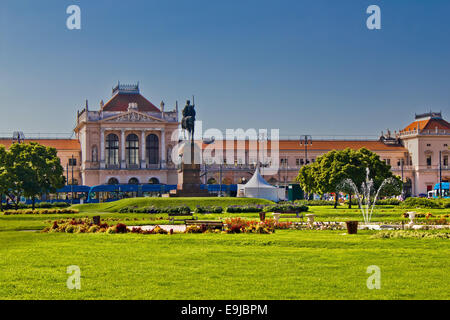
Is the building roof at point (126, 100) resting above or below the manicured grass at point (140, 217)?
above

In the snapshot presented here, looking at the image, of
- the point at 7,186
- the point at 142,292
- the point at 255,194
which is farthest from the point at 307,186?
the point at 142,292

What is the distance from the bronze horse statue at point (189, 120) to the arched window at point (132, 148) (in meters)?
55.5

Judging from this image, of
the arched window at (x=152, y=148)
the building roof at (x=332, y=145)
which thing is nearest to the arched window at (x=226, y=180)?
the building roof at (x=332, y=145)

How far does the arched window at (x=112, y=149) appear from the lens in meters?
106

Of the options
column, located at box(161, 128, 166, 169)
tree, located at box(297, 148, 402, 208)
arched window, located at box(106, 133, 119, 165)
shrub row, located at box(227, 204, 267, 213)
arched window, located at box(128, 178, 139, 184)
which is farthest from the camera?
column, located at box(161, 128, 166, 169)

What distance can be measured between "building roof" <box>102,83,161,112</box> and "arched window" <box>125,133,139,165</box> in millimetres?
5330

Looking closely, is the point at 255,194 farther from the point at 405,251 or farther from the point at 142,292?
→ the point at 142,292

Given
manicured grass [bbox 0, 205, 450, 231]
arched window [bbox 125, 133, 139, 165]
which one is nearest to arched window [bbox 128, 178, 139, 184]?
arched window [bbox 125, 133, 139, 165]

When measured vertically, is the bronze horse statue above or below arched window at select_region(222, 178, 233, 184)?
above

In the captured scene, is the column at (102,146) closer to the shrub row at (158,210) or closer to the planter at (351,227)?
the shrub row at (158,210)

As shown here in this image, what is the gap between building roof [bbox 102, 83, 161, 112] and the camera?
357 feet

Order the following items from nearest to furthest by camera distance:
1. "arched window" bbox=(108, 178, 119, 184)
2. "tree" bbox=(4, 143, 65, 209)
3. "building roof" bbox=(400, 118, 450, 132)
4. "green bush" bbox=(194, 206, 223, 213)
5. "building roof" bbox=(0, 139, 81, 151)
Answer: "green bush" bbox=(194, 206, 223, 213), "tree" bbox=(4, 143, 65, 209), "arched window" bbox=(108, 178, 119, 184), "building roof" bbox=(0, 139, 81, 151), "building roof" bbox=(400, 118, 450, 132)

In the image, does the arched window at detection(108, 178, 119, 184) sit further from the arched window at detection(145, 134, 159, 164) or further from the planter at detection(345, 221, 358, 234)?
the planter at detection(345, 221, 358, 234)
